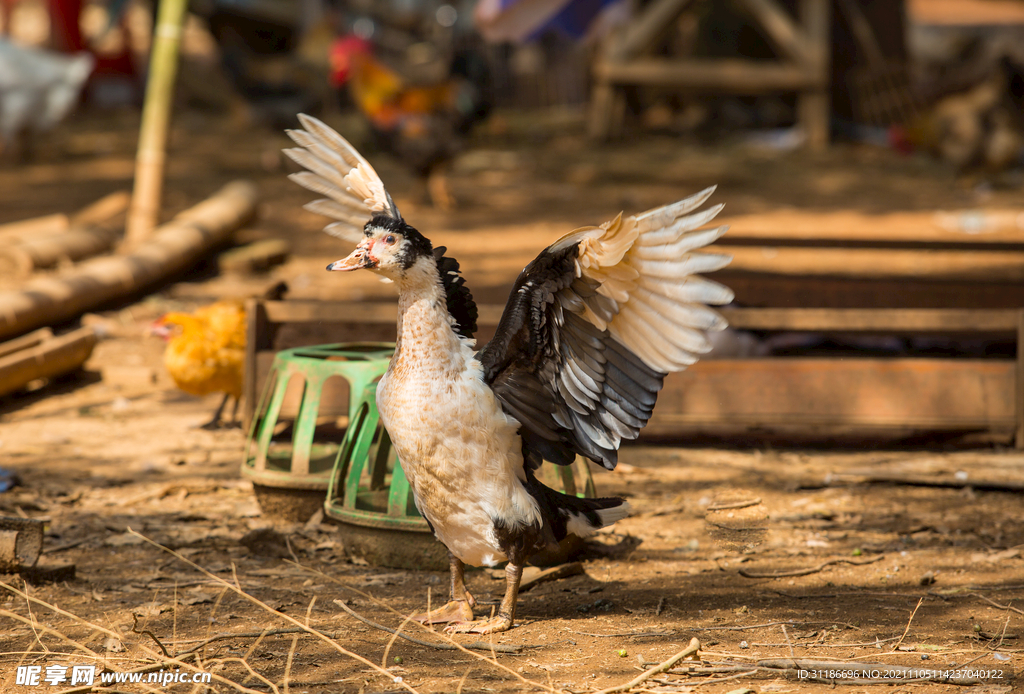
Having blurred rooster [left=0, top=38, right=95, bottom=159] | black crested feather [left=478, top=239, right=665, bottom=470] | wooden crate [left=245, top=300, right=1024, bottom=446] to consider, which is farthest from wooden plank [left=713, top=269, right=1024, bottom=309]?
blurred rooster [left=0, top=38, right=95, bottom=159]

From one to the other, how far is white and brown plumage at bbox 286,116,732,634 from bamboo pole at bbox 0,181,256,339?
4.00m

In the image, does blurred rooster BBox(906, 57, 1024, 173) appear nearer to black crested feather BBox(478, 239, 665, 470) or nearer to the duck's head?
black crested feather BBox(478, 239, 665, 470)

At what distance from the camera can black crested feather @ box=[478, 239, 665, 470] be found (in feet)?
8.86

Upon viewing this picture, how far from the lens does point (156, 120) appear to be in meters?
8.62

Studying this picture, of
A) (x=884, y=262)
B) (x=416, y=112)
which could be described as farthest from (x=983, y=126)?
(x=416, y=112)

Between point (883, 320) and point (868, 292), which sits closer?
point (883, 320)

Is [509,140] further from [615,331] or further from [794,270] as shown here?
[615,331]

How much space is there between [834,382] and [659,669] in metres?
2.63

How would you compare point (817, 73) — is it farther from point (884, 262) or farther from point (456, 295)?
point (456, 295)

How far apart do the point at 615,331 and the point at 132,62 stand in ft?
54.2

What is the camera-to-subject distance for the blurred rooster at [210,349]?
4.79 meters

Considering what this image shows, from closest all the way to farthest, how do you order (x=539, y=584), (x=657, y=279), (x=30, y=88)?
(x=657, y=279) < (x=539, y=584) < (x=30, y=88)

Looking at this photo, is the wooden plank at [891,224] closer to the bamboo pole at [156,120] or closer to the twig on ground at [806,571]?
the bamboo pole at [156,120]

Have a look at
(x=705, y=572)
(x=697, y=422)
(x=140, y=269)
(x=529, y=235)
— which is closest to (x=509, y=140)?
(x=529, y=235)
